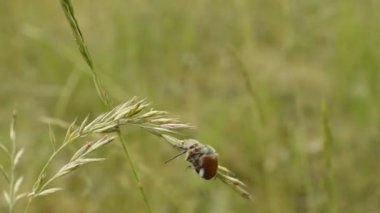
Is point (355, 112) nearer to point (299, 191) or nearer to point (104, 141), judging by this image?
point (299, 191)

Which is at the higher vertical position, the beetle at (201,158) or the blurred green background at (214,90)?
the beetle at (201,158)

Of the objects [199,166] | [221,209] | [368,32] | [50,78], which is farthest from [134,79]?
[199,166]

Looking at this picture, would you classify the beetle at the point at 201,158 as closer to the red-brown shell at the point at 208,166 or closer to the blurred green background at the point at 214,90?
the red-brown shell at the point at 208,166

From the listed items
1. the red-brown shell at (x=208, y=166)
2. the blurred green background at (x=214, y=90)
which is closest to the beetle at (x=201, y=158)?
the red-brown shell at (x=208, y=166)

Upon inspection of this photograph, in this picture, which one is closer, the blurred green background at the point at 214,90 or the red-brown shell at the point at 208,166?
the red-brown shell at the point at 208,166

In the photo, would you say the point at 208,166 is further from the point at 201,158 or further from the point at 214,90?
the point at 214,90
